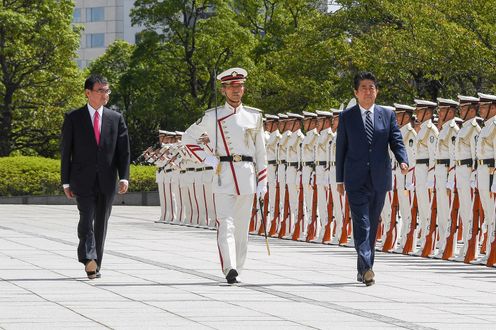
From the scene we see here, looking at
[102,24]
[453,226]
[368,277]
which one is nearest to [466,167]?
[453,226]

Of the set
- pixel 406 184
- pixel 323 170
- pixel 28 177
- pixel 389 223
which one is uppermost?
pixel 323 170

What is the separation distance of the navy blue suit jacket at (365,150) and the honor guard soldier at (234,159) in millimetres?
763

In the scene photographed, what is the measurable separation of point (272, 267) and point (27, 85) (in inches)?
1440

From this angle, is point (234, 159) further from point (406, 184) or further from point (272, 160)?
point (272, 160)

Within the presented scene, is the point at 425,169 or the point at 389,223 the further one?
the point at 389,223

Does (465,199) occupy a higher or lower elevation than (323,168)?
lower

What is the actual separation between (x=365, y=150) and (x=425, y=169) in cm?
525

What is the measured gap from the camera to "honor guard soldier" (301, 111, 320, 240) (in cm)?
2216

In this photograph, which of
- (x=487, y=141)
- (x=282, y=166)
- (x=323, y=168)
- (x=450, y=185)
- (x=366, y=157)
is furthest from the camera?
(x=282, y=166)

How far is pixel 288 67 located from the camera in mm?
42062

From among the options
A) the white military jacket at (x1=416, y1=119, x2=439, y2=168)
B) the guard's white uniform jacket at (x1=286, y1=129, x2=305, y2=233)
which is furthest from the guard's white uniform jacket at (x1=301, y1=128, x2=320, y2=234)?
the white military jacket at (x1=416, y1=119, x2=439, y2=168)

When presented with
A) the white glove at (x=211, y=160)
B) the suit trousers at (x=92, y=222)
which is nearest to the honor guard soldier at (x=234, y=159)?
the white glove at (x=211, y=160)

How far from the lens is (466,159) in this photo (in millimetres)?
16984

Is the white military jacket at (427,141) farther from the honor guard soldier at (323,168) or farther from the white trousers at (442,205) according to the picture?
the honor guard soldier at (323,168)
